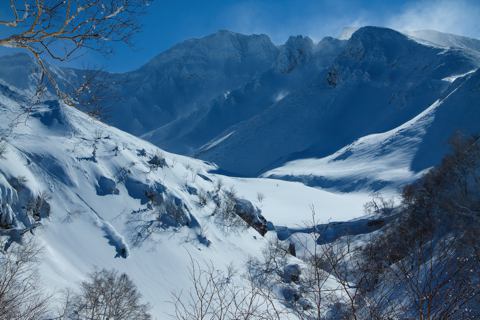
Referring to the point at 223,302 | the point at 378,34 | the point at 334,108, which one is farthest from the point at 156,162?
the point at 378,34

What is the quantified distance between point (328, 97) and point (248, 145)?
3287 cm

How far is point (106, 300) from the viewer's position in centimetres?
1542

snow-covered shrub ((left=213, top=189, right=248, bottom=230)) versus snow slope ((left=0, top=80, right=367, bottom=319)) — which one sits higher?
snow slope ((left=0, top=80, right=367, bottom=319))

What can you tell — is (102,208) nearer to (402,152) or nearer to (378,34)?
(402,152)

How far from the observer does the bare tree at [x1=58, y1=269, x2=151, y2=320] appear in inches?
582

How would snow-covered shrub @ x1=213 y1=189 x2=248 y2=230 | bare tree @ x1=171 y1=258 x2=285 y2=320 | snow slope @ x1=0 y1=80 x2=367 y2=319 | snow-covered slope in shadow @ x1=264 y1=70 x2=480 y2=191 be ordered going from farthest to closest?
snow-covered slope in shadow @ x1=264 y1=70 x2=480 y2=191
snow-covered shrub @ x1=213 y1=189 x2=248 y2=230
snow slope @ x1=0 y1=80 x2=367 y2=319
bare tree @ x1=171 y1=258 x2=285 y2=320

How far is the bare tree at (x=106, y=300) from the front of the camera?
14.8 meters

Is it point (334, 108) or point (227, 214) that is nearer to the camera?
point (227, 214)

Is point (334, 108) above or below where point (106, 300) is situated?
below

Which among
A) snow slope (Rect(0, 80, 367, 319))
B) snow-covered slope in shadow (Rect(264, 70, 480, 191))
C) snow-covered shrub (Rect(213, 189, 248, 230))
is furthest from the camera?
snow-covered slope in shadow (Rect(264, 70, 480, 191))

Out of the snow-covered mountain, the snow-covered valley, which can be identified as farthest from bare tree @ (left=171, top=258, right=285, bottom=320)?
the snow-covered mountain

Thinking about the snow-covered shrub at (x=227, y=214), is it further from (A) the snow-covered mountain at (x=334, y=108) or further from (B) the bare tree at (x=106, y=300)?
(A) the snow-covered mountain at (x=334, y=108)

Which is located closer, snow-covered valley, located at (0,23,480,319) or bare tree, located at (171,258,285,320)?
bare tree, located at (171,258,285,320)

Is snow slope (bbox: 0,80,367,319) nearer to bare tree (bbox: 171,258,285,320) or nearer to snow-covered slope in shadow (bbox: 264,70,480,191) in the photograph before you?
bare tree (bbox: 171,258,285,320)
